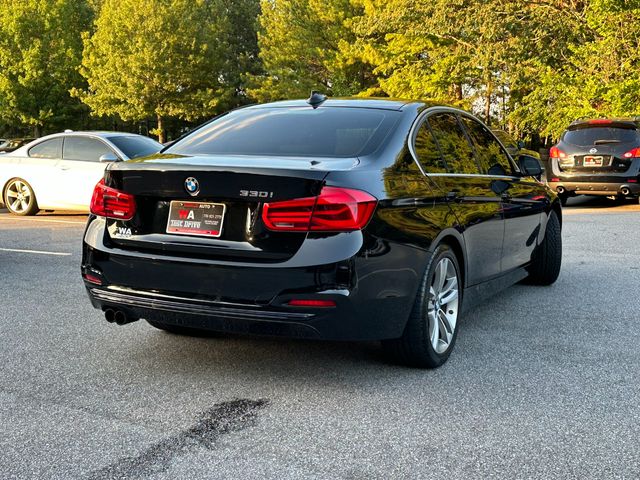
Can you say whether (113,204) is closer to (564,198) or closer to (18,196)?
(18,196)

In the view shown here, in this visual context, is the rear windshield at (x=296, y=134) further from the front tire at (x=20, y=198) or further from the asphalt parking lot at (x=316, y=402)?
the front tire at (x=20, y=198)

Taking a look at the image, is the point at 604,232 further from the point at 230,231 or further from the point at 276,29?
the point at 276,29

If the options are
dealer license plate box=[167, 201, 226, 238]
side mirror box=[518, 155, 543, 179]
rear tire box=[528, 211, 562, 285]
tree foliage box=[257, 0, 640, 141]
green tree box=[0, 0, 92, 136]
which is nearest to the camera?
dealer license plate box=[167, 201, 226, 238]

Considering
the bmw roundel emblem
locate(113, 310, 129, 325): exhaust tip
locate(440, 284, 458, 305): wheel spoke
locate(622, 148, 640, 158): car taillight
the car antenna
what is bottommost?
locate(113, 310, 129, 325): exhaust tip

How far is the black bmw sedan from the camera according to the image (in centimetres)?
361

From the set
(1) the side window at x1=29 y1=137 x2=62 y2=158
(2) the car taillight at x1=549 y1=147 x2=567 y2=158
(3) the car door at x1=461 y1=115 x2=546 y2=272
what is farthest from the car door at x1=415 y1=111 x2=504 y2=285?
(2) the car taillight at x1=549 y1=147 x2=567 y2=158

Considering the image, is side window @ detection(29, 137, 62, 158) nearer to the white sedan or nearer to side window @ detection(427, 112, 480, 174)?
the white sedan

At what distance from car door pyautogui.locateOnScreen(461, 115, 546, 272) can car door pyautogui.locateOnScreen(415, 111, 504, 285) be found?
0.17 m

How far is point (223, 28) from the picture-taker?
50812 mm

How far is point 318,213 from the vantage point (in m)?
3.59

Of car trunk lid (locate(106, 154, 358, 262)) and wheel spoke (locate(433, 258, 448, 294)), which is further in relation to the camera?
wheel spoke (locate(433, 258, 448, 294))

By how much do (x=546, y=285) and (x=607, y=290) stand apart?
52 centimetres

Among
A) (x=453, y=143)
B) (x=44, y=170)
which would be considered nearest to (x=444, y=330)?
(x=453, y=143)

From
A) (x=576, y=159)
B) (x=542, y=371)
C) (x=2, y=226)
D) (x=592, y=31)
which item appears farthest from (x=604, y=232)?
(x=592, y=31)
